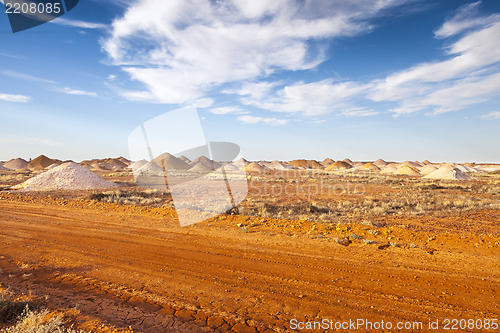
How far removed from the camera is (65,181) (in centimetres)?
2430

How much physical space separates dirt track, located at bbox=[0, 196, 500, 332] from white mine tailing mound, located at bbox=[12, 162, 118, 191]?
1652 cm

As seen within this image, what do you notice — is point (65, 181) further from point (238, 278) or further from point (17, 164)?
point (17, 164)

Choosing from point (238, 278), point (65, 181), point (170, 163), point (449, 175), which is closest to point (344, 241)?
point (238, 278)

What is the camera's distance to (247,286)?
5.24 m

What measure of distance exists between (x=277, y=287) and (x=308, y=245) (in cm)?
304

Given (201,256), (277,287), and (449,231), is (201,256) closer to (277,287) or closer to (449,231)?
(277,287)

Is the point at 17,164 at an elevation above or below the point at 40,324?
above

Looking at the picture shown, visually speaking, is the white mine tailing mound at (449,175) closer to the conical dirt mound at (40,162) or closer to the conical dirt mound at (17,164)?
the conical dirt mound at (40,162)

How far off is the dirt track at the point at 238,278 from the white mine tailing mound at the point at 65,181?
1652 cm

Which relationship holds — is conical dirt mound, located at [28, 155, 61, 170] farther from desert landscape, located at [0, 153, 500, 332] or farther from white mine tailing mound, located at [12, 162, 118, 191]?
desert landscape, located at [0, 153, 500, 332]

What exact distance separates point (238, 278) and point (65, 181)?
2517 centimetres

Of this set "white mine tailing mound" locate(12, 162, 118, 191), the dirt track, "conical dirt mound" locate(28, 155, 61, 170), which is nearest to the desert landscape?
the dirt track

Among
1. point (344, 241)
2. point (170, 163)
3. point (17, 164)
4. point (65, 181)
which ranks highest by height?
point (17, 164)

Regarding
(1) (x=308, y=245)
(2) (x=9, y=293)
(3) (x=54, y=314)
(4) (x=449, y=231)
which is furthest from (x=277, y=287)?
(4) (x=449, y=231)
